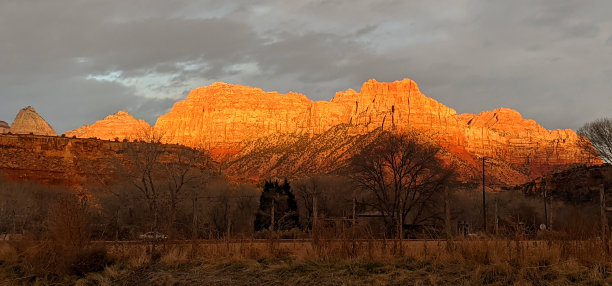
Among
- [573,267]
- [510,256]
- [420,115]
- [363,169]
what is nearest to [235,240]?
[510,256]

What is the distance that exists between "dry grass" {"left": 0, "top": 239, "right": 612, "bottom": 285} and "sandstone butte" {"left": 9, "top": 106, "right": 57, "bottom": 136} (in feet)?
571

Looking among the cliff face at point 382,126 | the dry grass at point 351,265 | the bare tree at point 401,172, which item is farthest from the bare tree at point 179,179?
the cliff face at point 382,126

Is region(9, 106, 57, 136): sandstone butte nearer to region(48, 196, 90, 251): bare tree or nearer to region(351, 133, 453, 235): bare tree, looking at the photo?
region(351, 133, 453, 235): bare tree

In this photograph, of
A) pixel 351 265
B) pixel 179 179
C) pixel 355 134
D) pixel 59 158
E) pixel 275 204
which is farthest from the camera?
pixel 355 134

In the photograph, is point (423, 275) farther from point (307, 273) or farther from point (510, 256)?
point (307, 273)

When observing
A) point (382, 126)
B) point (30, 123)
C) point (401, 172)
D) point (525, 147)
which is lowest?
point (401, 172)

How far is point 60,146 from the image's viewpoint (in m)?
71.7

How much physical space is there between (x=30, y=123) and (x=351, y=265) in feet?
614

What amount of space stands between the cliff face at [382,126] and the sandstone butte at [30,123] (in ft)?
129

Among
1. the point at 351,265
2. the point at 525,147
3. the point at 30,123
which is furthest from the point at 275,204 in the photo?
the point at 30,123

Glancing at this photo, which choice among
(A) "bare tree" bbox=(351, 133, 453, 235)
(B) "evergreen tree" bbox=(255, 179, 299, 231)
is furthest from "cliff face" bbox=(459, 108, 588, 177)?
(A) "bare tree" bbox=(351, 133, 453, 235)

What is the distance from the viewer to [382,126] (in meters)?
126

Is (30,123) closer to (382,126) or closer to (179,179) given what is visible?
(382,126)

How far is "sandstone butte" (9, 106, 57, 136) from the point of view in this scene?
570 feet
